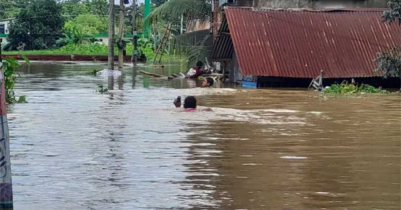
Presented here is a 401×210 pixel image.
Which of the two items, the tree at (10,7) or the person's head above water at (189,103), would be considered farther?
the tree at (10,7)

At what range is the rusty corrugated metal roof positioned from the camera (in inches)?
1145

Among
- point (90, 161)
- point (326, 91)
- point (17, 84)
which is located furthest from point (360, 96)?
point (90, 161)

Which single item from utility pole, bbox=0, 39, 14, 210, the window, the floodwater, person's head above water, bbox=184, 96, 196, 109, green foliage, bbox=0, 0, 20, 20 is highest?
green foliage, bbox=0, 0, 20, 20

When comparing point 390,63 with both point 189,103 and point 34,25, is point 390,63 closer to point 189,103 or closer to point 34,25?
point 189,103

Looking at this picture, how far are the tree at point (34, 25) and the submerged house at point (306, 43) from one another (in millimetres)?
37611

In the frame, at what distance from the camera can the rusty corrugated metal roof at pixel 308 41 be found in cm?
2908

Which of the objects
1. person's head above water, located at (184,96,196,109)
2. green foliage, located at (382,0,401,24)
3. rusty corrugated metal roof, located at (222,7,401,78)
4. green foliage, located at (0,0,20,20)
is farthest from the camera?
green foliage, located at (0,0,20,20)

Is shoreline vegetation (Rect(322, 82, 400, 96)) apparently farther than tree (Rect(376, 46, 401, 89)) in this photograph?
No

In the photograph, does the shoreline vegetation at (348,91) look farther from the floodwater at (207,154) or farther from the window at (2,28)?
the window at (2,28)

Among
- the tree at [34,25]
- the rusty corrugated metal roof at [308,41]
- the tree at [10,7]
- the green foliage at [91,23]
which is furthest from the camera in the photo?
the tree at [10,7]

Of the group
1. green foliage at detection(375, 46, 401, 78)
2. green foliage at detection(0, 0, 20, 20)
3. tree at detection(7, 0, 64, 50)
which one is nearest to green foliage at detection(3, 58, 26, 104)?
green foliage at detection(375, 46, 401, 78)

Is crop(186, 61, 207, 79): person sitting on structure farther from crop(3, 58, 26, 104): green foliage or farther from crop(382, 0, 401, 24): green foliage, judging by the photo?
crop(3, 58, 26, 104): green foliage

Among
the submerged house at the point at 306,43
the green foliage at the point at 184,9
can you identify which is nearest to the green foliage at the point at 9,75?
the submerged house at the point at 306,43

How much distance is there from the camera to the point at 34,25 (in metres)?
67.1
